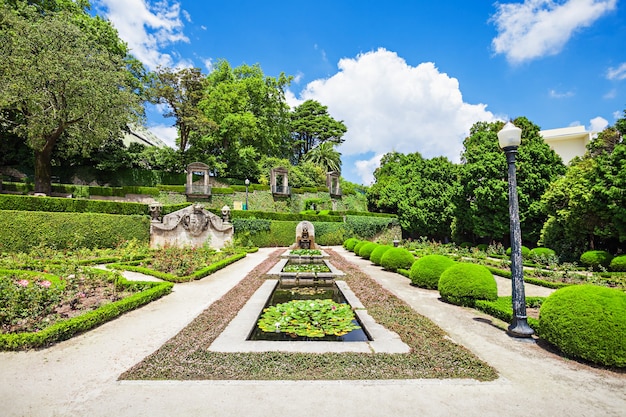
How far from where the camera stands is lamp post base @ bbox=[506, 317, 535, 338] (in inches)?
197

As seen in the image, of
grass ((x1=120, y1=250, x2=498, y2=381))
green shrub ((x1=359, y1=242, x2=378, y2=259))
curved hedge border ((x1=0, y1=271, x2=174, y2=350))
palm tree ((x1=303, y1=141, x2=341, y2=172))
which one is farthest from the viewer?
palm tree ((x1=303, y1=141, x2=341, y2=172))

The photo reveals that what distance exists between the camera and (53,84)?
17500 millimetres

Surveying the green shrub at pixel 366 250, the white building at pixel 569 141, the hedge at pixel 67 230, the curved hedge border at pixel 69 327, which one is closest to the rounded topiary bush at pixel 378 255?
the green shrub at pixel 366 250

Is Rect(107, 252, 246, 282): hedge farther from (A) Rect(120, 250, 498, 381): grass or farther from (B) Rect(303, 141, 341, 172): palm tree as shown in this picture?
Answer: (B) Rect(303, 141, 341, 172): palm tree

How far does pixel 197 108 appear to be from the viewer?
31.3m

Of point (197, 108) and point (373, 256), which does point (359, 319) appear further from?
point (197, 108)

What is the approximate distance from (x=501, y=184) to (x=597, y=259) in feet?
25.4

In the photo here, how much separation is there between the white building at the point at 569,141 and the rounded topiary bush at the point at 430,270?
122 feet

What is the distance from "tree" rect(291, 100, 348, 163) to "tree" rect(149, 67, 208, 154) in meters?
17.3

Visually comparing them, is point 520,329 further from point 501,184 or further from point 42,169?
→ point 42,169

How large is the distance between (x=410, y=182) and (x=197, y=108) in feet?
73.4

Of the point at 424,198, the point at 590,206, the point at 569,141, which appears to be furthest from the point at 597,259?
the point at 569,141


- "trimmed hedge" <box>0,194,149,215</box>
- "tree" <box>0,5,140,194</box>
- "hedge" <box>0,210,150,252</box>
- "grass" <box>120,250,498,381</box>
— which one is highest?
"tree" <box>0,5,140,194</box>

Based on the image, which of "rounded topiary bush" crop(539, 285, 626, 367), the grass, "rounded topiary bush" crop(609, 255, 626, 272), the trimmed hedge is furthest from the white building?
the trimmed hedge
